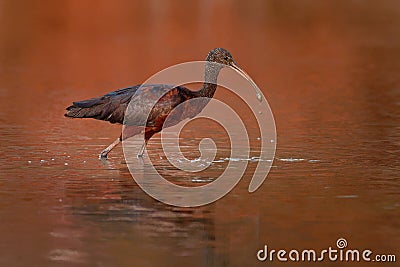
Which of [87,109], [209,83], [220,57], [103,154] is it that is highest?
[220,57]

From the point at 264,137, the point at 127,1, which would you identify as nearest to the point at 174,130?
the point at 264,137

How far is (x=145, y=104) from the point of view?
1234cm

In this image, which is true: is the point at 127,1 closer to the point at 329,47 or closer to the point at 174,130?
the point at 329,47

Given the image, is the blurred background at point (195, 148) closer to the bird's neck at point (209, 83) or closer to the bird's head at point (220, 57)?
the bird's neck at point (209, 83)

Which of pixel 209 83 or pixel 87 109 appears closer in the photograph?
pixel 87 109

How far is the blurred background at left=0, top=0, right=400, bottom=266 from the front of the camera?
8469 millimetres

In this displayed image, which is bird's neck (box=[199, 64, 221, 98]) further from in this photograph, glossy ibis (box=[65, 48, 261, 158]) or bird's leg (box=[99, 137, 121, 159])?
bird's leg (box=[99, 137, 121, 159])

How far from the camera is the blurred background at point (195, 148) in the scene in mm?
8469

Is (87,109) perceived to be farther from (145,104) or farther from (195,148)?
(195,148)

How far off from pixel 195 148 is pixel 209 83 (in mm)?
1141

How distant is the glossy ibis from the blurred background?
0.59 metres

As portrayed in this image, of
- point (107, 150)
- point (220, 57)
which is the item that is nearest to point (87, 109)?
point (107, 150)

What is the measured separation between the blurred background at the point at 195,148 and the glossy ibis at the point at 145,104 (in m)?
0.59

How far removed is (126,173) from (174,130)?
3.33 metres
